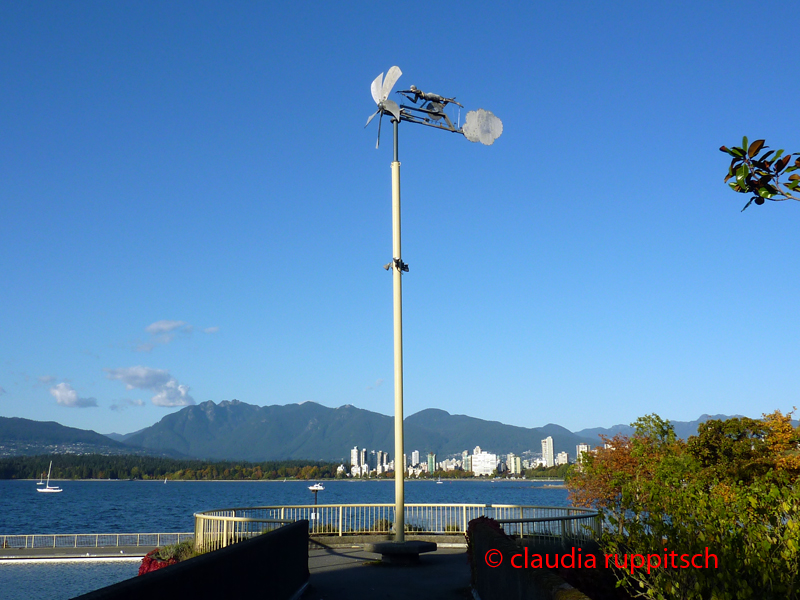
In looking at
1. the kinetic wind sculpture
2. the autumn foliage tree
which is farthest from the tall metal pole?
the autumn foliage tree

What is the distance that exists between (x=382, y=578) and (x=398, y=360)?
491cm

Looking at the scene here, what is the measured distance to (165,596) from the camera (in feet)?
18.3

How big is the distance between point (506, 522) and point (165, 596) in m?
10.4

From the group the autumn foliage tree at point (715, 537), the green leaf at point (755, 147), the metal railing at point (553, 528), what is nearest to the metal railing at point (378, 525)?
the metal railing at point (553, 528)

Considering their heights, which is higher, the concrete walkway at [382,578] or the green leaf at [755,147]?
the green leaf at [755,147]

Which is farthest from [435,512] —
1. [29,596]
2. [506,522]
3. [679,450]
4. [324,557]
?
[679,450]

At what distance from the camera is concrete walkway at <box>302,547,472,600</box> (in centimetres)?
1180

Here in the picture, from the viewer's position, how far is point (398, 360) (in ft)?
52.5

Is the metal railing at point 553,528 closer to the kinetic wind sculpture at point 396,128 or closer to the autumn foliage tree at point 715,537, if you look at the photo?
the kinetic wind sculpture at point 396,128

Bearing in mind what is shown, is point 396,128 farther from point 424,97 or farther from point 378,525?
point 378,525

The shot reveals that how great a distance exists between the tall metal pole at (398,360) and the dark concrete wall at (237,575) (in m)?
3.46

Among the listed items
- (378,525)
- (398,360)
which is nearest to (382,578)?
(398,360)

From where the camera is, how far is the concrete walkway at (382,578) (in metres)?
11.8

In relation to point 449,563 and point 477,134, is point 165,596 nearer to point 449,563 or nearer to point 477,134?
point 449,563
